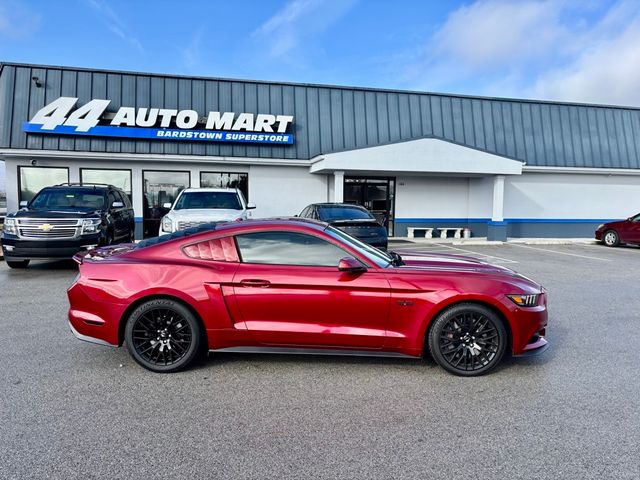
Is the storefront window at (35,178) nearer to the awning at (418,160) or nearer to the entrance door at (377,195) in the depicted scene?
the awning at (418,160)

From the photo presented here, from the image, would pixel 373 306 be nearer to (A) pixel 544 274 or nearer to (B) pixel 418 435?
(B) pixel 418 435

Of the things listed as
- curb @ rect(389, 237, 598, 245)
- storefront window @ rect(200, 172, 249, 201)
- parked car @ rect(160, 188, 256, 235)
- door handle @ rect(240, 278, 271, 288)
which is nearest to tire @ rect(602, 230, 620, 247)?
curb @ rect(389, 237, 598, 245)

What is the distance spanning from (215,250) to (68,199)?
8224mm

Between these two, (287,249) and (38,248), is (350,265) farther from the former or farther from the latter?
(38,248)

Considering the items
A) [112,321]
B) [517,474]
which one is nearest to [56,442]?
[112,321]

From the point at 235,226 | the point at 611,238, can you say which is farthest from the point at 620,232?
the point at 235,226

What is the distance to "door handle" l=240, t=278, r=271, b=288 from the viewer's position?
4.05 metres

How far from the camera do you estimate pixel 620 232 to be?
16938mm

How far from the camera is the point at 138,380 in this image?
3.99 m


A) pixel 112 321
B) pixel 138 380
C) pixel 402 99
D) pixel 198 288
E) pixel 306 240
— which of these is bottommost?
pixel 138 380

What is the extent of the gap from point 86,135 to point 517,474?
54.5 feet

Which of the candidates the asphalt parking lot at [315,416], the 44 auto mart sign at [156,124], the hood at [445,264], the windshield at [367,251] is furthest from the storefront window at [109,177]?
the hood at [445,264]

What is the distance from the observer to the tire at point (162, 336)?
13.4 feet

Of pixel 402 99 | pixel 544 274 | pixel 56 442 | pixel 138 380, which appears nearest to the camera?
pixel 56 442
